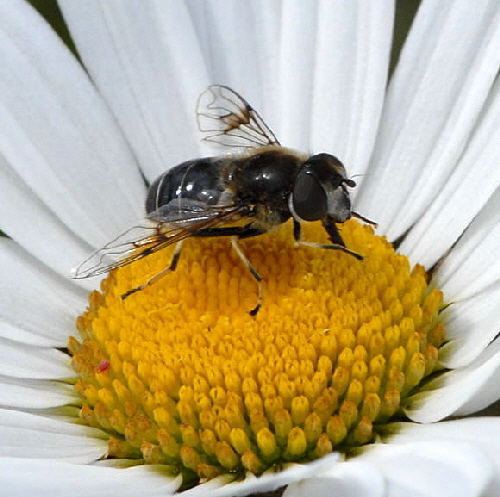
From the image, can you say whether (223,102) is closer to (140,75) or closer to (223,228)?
(140,75)

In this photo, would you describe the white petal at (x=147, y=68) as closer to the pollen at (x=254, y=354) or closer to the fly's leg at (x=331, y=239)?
the pollen at (x=254, y=354)

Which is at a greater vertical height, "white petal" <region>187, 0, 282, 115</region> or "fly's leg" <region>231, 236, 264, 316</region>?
"white petal" <region>187, 0, 282, 115</region>

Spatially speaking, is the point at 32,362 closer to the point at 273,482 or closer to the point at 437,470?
the point at 273,482

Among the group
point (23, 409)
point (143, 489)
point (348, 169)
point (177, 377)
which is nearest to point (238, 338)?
point (177, 377)

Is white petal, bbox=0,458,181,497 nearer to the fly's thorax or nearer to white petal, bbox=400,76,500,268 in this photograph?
the fly's thorax

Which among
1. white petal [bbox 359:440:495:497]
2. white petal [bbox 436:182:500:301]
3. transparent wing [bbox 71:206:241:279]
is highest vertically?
transparent wing [bbox 71:206:241:279]

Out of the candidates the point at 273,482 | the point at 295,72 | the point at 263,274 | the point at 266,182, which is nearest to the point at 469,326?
the point at 263,274

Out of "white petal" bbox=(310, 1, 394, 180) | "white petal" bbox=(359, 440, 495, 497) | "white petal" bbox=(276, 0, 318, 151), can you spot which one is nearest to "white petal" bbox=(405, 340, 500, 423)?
"white petal" bbox=(359, 440, 495, 497)
